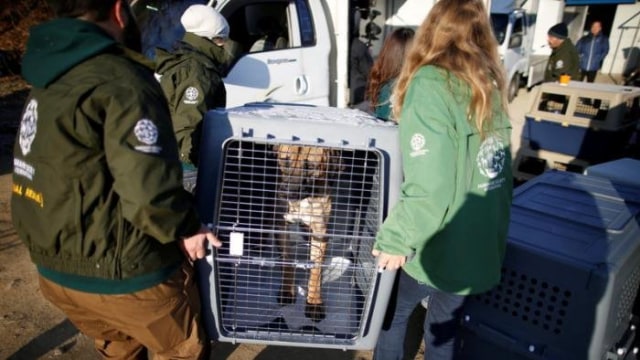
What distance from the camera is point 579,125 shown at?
3.81 m

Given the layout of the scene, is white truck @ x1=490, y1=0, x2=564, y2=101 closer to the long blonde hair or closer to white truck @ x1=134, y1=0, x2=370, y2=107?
white truck @ x1=134, y1=0, x2=370, y2=107

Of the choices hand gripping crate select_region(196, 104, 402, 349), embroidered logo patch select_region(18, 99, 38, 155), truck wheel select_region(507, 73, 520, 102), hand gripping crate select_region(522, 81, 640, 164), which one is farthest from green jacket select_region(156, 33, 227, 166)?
truck wheel select_region(507, 73, 520, 102)

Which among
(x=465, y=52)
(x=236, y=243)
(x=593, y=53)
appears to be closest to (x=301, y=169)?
(x=236, y=243)

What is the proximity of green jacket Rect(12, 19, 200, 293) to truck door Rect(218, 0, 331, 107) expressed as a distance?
105 inches

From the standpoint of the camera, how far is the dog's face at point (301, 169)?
1.71 m

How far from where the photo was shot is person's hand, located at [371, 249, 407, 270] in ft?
5.14

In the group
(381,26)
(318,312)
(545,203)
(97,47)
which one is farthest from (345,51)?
(381,26)

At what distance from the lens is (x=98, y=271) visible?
1338 millimetres

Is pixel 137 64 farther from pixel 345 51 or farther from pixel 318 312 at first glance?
pixel 345 51

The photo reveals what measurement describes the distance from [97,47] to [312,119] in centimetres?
69

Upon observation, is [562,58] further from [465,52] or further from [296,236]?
[296,236]

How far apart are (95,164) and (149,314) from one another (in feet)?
1.63

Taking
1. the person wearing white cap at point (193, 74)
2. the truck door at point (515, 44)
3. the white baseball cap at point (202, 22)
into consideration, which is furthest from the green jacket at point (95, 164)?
the truck door at point (515, 44)

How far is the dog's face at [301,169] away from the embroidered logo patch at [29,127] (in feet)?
2.47
